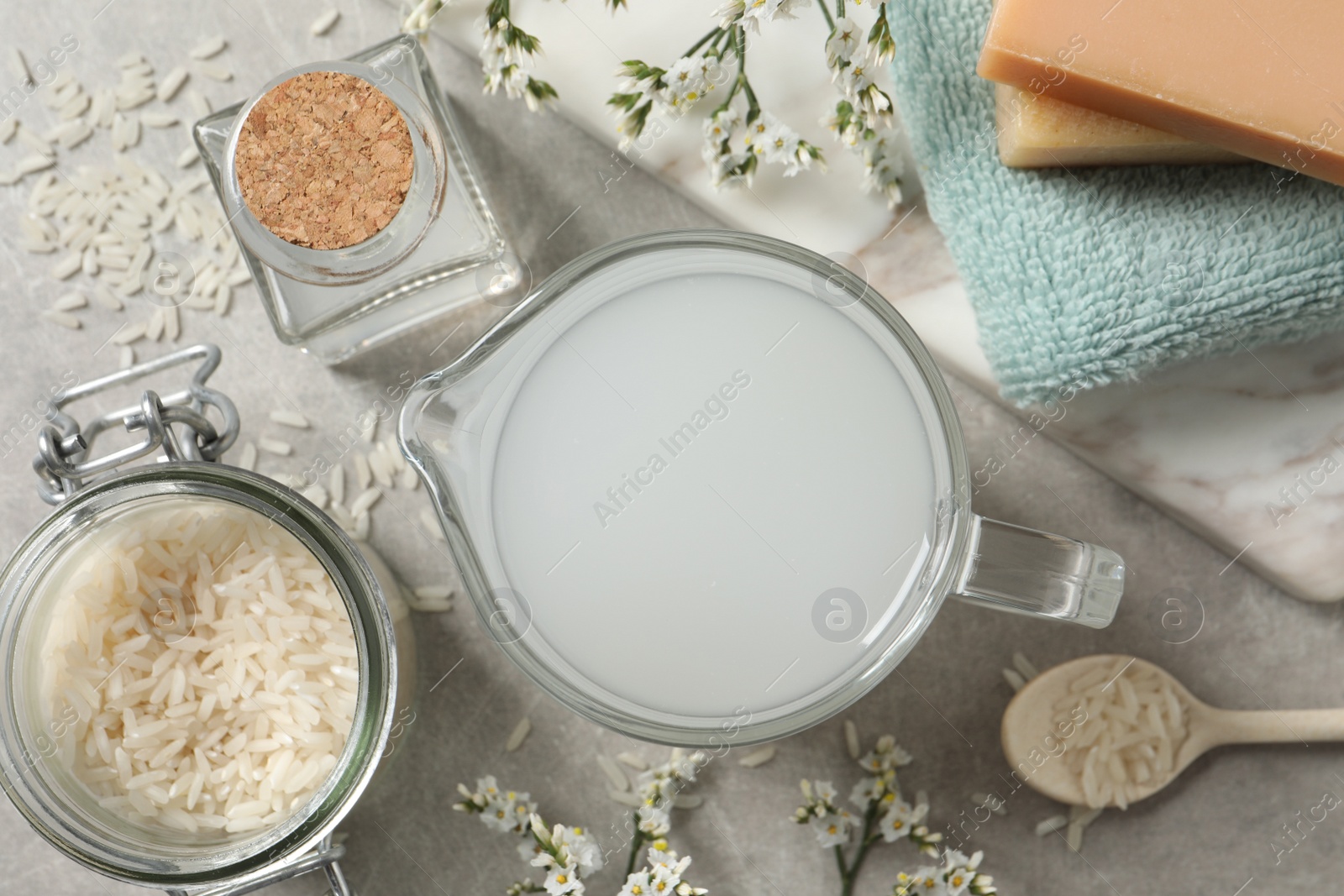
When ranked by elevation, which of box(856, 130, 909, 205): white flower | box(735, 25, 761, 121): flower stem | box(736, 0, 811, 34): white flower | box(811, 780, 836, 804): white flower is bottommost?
box(811, 780, 836, 804): white flower

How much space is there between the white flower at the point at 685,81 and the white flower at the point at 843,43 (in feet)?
0.31

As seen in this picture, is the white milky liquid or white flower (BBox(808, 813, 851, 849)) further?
white flower (BBox(808, 813, 851, 849))

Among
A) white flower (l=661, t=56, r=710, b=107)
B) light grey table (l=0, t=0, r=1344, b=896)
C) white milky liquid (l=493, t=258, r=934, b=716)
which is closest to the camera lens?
white milky liquid (l=493, t=258, r=934, b=716)

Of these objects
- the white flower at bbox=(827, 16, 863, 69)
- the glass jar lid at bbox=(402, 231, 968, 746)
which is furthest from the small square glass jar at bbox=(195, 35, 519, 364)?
A: the white flower at bbox=(827, 16, 863, 69)

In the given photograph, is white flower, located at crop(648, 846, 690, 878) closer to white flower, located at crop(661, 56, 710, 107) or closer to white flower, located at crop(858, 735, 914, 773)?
white flower, located at crop(858, 735, 914, 773)

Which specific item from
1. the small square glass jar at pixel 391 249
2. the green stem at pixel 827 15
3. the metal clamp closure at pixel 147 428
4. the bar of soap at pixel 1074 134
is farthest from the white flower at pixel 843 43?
the metal clamp closure at pixel 147 428

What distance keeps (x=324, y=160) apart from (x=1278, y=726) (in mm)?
882

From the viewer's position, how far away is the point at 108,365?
0.83m

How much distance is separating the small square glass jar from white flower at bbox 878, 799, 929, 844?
1.82 feet

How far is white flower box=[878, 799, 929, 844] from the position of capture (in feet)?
2.61

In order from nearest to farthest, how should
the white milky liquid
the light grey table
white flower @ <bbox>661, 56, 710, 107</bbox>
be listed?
the white milky liquid, white flower @ <bbox>661, 56, 710, 107</bbox>, the light grey table

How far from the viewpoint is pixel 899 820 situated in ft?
2.63

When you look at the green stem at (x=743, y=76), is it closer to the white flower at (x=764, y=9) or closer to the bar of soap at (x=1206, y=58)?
the white flower at (x=764, y=9)

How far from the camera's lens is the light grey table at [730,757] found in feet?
2.69
